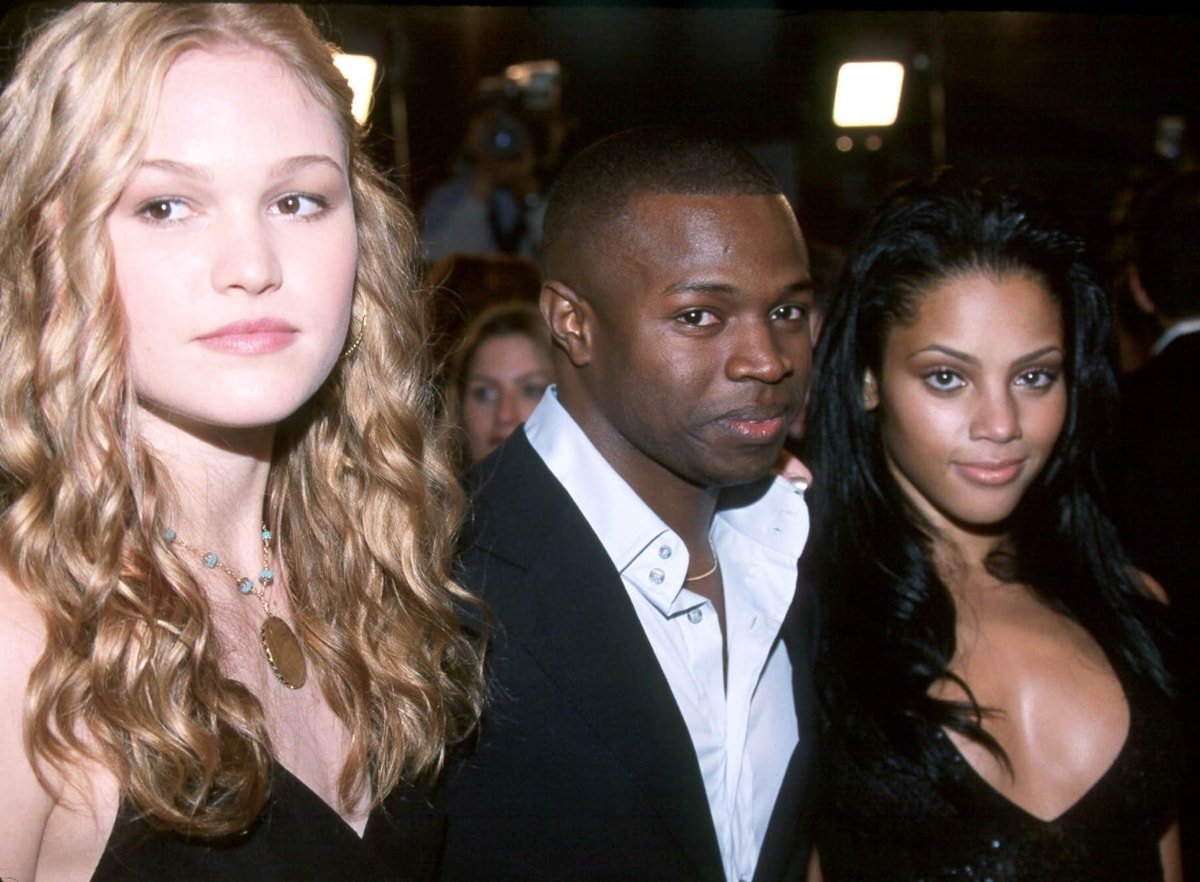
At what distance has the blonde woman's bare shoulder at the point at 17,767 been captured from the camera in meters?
1.25

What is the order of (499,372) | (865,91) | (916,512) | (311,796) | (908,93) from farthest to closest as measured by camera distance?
(908,93) → (865,91) → (499,372) → (916,512) → (311,796)

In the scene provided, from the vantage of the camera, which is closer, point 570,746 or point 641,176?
point 570,746

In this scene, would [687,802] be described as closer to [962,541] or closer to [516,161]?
[962,541]

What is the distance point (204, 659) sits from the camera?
1.47 m

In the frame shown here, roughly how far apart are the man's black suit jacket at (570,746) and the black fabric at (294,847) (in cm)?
10

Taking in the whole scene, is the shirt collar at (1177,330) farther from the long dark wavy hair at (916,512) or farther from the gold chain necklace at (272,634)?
the gold chain necklace at (272,634)

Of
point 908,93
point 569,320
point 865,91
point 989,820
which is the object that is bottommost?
point 989,820

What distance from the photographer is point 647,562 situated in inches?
76.2

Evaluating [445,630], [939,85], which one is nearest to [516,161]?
[939,85]

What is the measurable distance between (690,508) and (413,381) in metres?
0.54

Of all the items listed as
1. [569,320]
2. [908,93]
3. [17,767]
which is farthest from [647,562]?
[908,93]

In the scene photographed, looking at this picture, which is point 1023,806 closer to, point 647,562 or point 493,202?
point 647,562

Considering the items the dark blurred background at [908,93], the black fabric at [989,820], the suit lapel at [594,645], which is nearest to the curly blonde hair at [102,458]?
the suit lapel at [594,645]

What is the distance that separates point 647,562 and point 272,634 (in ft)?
2.01
